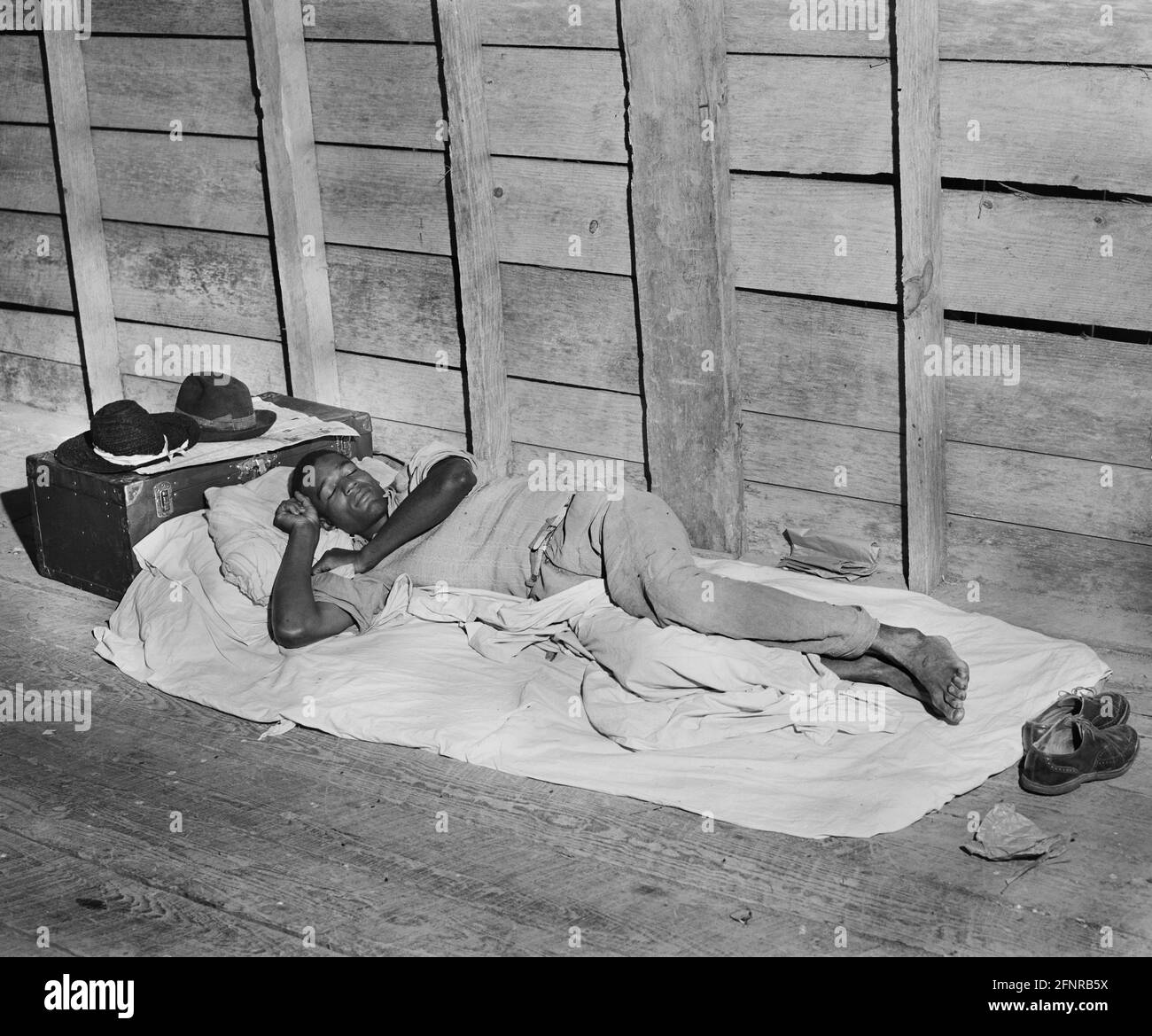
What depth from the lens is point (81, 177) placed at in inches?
233

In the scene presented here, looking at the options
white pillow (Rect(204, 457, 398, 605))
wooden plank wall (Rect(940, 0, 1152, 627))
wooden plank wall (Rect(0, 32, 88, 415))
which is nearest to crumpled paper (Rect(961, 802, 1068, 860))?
wooden plank wall (Rect(940, 0, 1152, 627))

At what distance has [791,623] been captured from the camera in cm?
379

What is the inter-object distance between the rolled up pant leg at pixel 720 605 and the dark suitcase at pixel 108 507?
5.20ft

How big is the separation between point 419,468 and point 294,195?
1402mm

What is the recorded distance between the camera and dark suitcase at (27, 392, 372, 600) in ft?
15.4

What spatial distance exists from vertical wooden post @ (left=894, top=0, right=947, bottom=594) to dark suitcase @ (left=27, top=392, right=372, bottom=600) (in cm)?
206

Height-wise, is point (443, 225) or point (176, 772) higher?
point (443, 225)

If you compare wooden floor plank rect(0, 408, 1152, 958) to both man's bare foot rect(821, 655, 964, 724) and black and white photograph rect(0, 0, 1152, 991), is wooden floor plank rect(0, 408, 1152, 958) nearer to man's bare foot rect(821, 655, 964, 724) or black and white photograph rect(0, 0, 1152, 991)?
black and white photograph rect(0, 0, 1152, 991)

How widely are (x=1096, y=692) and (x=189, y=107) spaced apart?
13.0 feet

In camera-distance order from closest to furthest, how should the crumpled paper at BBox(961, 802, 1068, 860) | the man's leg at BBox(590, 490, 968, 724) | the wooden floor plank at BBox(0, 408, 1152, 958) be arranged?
the wooden floor plank at BBox(0, 408, 1152, 958)
the crumpled paper at BBox(961, 802, 1068, 860)
the man's leg at BBox(590, 490, 968, 724)

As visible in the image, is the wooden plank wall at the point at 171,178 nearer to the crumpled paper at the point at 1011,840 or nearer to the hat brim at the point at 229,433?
the hat brim at the point at 229,433

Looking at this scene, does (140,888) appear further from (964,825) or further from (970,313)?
(970,313)

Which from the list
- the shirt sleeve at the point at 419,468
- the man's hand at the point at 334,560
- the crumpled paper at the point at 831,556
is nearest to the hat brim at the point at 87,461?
the man's hand at the point at 334,560

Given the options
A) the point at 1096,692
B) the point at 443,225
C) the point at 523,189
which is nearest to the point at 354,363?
the point at 443,225
